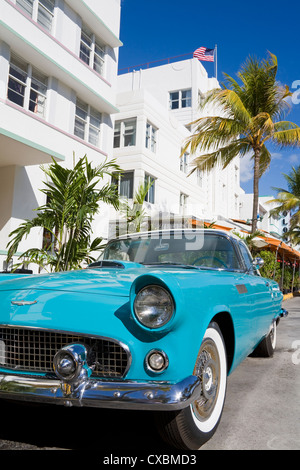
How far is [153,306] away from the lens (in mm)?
1949

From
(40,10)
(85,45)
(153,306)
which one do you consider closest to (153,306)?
(153,306)

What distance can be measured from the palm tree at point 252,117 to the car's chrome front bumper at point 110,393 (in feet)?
34.8

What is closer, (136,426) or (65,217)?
(136,426)

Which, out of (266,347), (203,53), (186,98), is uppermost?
(203,53)

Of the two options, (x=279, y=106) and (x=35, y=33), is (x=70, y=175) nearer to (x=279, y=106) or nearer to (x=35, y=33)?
(x=35, y=33)

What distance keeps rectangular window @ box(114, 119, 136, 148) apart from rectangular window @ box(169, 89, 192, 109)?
771 centimetres

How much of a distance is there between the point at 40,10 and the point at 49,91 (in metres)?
2.25

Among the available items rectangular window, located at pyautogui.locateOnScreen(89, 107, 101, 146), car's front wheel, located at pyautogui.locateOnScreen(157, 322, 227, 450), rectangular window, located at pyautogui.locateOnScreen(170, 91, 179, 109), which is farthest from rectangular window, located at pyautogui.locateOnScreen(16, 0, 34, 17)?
rectangular window, located at pyautogui.locateOnScreen(170, 91, 179, 109)

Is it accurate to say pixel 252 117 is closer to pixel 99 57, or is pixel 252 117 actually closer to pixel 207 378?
pixel 99 57

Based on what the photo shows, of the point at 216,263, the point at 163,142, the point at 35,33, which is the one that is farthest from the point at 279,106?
the point at 216,263

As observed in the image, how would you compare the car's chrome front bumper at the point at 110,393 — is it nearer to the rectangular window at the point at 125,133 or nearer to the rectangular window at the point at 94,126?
the rectangular window at the point at 94,126

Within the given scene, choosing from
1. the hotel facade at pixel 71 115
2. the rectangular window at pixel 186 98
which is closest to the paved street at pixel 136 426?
the hotel facade at pixel 71 115

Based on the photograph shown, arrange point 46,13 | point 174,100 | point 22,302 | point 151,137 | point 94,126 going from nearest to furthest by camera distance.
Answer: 1. point 22,302
2. point 46,13
3. point 94,126
4. point 151,137
5. point 174,100

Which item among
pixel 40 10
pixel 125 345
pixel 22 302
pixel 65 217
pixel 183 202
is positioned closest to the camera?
pixel 125 345
